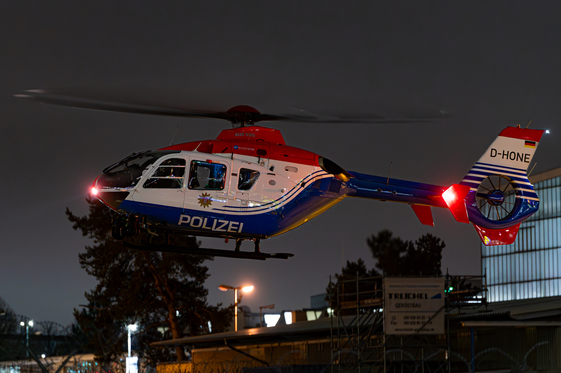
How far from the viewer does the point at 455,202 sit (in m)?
18.4

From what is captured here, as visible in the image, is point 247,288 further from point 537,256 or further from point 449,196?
point 537,256

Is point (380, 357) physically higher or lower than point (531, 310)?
lower

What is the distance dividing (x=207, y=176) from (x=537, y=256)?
189 ft

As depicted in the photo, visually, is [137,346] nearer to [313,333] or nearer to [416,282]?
[313,333]

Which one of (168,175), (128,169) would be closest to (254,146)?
(168,175)

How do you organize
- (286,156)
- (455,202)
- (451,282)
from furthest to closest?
(451,282) → (455,202) → (286,156)

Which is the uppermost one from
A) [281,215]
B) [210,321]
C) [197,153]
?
[197,153]

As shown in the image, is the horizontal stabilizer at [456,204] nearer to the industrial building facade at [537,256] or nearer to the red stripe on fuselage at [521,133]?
the red stripe on fuselage at [521,133]

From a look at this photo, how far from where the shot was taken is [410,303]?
21.0 m

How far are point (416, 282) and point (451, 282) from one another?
1966 mm

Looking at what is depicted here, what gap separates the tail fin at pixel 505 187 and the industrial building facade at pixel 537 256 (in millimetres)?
44081

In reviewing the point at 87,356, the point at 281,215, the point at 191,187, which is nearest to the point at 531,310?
the point at 281,215

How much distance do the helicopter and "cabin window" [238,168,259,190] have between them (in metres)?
0.02

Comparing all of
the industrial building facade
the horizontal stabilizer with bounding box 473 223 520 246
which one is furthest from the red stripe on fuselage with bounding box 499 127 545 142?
the industrial building facade
